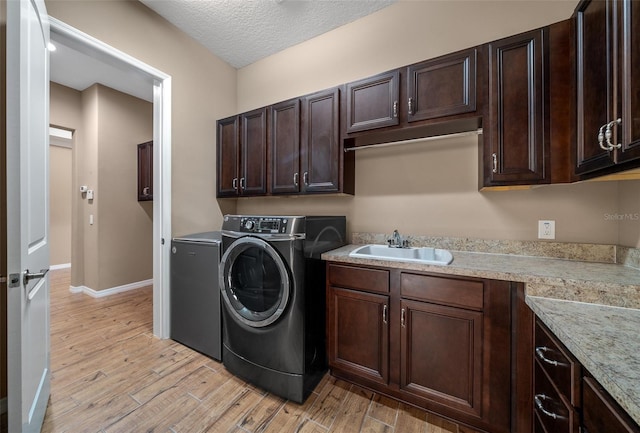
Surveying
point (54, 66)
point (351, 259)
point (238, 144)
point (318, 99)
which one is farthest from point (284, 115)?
point (54, 66)

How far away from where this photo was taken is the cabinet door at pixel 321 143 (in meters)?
2.02

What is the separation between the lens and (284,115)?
7.42 ft

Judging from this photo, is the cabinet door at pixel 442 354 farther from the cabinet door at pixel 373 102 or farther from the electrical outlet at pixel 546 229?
the cabinet door at pixel 373 102

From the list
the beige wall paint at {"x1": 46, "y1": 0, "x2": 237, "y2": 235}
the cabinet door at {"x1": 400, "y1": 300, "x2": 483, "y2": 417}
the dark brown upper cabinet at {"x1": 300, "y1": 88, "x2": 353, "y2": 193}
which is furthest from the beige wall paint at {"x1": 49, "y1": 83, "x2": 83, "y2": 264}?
the cabinet door at {"x1": 400, "y1": 300, "x2": 483, "y2": 417}

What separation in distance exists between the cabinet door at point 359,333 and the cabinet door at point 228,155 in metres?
1.61

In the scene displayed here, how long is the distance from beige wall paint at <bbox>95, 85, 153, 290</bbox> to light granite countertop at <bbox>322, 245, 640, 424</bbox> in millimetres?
A: 3515

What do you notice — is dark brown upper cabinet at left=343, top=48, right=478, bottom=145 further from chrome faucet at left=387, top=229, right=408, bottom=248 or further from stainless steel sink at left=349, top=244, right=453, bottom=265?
stainless steel sink at left=349, top=244, right=453, bottom=265

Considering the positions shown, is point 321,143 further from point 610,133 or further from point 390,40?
point 610,133

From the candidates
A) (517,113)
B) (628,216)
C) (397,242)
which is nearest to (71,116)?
(397,242)

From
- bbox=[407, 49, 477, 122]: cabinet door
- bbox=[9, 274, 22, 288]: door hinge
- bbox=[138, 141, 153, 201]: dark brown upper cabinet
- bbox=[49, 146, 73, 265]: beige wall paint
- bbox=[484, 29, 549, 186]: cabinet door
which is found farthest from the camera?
bbox=[49, 146, 73, 265]: beige wall paint

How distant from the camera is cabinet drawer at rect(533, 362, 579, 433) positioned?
2.63ft

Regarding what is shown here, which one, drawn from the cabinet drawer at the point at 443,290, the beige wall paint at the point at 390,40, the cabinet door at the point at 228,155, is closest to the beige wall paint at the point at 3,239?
the cabinet door at the point at 228,155

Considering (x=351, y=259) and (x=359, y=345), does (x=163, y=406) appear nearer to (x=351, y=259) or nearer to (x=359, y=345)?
(x=359, y=345)

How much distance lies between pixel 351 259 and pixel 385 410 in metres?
0.92
